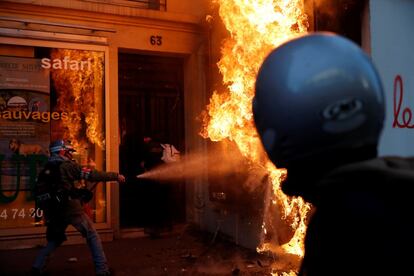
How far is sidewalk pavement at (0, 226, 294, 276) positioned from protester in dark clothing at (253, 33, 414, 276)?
4975 millimetres

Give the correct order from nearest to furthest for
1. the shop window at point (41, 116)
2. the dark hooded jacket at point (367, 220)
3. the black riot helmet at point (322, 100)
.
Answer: the dark hooded jacket at point (367, 220), the black riot helmet at point (322, 100), the shop window at point (41, 116)

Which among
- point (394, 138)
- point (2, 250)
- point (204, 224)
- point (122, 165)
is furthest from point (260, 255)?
point (2, 250)

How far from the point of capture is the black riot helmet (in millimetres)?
1388

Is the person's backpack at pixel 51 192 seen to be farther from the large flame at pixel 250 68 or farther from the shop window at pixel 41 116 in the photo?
the large flame at pixel 250 68

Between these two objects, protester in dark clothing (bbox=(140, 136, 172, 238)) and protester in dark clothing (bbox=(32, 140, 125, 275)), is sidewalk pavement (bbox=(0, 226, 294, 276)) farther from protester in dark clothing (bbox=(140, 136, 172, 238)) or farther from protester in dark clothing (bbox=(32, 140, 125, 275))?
protester in dark clothing (bbox=(140, 136, 172, 238))

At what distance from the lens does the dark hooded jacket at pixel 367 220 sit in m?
1.09

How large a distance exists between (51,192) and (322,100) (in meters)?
5.16

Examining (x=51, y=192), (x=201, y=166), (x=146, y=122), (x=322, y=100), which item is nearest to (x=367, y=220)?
(x=322, y=100)

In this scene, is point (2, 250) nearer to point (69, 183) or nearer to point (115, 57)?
point (69, 183)

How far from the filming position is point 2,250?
755 cm

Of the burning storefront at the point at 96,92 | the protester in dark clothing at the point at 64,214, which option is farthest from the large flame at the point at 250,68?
the protester in dark clothing at the point at 64,214

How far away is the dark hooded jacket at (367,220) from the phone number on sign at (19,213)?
7439 millimetres

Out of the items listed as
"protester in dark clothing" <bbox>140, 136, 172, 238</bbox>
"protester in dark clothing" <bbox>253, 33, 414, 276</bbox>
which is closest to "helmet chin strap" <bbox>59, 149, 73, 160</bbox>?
"protester in dark clothing" <bbox>140, 136, 172, 238</bbox>

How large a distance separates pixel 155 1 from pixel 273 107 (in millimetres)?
8219
